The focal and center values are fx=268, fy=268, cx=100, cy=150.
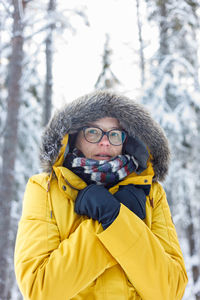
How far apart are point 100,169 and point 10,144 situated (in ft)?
13.6

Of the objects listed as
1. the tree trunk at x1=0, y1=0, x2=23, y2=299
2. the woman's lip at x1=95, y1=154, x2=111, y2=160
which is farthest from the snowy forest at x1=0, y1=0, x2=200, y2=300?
the woman's lip at x1=95, y1=154, x2=111, y2=160

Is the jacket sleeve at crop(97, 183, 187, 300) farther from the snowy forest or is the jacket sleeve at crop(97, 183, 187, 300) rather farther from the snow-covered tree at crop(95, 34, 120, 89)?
the snow-covered tree at crop(95, 34, 120, 89)

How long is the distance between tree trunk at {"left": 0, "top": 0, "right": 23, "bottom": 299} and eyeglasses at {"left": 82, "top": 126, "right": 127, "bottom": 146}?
3785mm

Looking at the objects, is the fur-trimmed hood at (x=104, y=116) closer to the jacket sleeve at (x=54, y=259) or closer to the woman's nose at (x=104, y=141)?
the woman's nose at (x=104, y=141)

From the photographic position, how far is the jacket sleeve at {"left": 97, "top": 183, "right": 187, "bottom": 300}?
168cm

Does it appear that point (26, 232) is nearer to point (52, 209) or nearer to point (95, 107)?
point (52, 209)

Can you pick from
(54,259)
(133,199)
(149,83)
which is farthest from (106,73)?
(54,259)

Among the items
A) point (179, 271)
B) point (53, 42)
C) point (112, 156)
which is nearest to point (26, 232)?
point (112, 156)

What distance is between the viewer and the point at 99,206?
5.65 ft

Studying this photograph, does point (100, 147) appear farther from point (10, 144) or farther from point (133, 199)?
point (10, 144)

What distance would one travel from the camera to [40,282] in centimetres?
156

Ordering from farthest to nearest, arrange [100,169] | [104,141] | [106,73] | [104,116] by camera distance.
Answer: [106,73] < [104,116] < [104,141] < [100,169]

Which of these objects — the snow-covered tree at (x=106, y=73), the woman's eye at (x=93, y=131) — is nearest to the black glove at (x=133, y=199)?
the woman's eye at (x=93, y=131)

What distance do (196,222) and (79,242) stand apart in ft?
26.4
